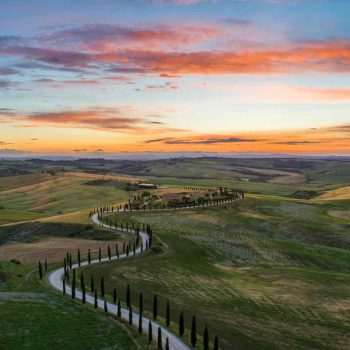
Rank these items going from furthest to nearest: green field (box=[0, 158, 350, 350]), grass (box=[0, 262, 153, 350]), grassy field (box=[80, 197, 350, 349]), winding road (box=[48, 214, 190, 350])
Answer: grassy field (box=[80, 197, 350, 349]), green field (box=[0, 158, 350, 350]), winding road (box=[48, 214, 190, 350]), grass (box=[0, 262, 153, 350])

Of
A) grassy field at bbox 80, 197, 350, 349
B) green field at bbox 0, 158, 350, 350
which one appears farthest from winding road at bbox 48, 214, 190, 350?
grassy field at bbox 80, 197, 350, 349

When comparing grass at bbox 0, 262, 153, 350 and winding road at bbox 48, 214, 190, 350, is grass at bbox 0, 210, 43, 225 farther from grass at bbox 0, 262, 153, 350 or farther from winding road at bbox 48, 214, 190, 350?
grass at bbox 0, 262, 153, 350

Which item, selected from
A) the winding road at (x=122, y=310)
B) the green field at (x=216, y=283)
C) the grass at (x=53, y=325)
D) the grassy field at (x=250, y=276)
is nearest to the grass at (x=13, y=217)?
the green field at (x=216, y=283)

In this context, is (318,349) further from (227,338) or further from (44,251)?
(44,251)

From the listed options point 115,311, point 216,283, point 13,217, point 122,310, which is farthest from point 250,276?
point 13,217

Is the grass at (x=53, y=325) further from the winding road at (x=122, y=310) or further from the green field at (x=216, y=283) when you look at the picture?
the winding road at (x=122, y=310)

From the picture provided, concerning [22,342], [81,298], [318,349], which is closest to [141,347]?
[22,342]
